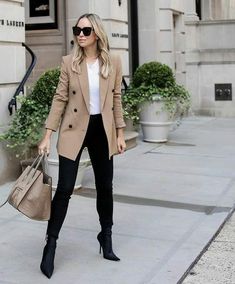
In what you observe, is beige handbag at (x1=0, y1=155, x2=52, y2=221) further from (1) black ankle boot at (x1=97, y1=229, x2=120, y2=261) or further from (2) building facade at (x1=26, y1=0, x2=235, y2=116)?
(2) building facade at (x1=26, y1=0, x2=235, y2=116)

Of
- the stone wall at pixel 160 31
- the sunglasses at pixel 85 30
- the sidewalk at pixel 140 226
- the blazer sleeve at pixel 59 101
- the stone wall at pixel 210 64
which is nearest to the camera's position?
the sunglasses at pixel 85 30

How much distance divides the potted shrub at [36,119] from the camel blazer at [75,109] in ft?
8.12

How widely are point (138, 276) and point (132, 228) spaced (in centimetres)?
130

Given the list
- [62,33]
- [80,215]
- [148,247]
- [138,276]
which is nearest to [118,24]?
[62,33]

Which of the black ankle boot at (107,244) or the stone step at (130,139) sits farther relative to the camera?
the stone step at (130,139)

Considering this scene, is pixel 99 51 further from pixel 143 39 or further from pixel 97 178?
pixel 143 39

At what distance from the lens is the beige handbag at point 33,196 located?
4090 mm

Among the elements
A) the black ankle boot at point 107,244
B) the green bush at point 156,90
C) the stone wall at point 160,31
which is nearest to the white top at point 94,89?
the black ankle boot at point 107,244

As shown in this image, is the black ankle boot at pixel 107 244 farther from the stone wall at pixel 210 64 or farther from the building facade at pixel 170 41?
the stone wall at pixel 210 64

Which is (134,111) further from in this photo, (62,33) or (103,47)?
(103,47)

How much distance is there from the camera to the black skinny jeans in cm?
430

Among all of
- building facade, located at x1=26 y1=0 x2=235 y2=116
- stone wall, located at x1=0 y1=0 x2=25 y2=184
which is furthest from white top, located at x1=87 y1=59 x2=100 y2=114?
building facade, located at x1=26 y1=0 x2=235 y2=116

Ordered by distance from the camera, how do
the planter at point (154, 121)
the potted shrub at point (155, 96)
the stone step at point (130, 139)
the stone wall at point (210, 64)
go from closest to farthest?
the stone step at point (130, 139) → the potted shrub at point (155, 96) → the planter at point (154, 121) → the stone wall at point (210, 64)

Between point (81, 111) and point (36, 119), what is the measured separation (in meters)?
2.60
